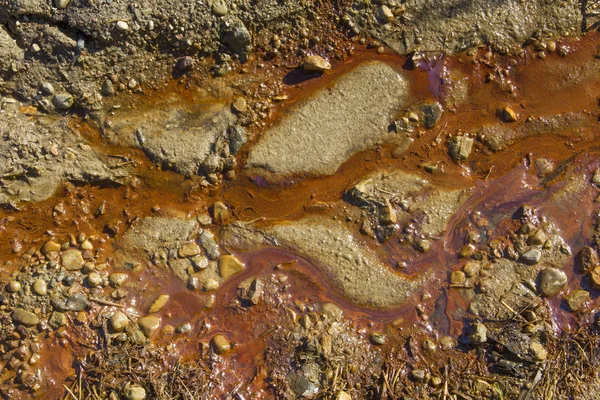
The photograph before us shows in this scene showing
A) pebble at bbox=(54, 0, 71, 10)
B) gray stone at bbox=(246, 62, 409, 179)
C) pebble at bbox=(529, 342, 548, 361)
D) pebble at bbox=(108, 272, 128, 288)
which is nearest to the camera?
pebble at bbox=(54, 0, 71, 10)

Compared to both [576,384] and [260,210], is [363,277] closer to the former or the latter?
[260,210]

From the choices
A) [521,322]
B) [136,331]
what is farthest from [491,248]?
[136,331]

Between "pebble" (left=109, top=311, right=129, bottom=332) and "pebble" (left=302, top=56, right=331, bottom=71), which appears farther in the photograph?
"pebble" (left=302, top=56, right=331, bottom=71)

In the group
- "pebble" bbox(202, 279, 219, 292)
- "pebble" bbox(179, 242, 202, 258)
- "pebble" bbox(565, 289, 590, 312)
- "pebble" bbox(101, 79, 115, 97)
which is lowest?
"pebble" bbox(202, 279, 219, 292)

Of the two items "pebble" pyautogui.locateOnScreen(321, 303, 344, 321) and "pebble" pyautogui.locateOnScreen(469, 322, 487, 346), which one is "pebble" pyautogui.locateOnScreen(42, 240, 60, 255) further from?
"pebble" pyautogui.locateOnScreen(469, 322, 487, 346)

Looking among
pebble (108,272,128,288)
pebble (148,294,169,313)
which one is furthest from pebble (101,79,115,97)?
pebble (148,294,169,313)

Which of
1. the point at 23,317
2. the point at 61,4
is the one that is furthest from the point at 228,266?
the point at 61,4

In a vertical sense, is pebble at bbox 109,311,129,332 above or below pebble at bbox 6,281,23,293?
below
